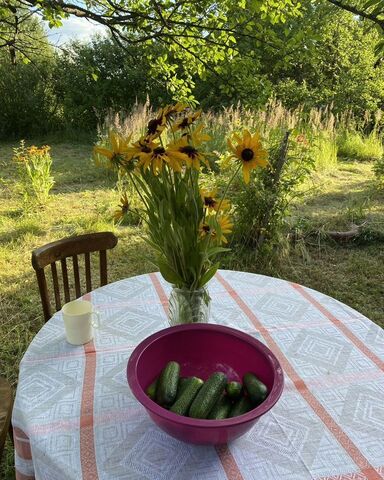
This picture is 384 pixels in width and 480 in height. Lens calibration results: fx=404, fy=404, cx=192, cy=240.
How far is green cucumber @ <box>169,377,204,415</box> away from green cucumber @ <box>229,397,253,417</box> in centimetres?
8

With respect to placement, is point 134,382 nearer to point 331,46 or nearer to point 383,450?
point 383,450

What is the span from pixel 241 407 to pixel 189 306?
31cm

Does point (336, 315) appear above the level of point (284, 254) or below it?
above

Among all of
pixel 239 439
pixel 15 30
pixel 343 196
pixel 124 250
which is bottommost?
pixel 124 250

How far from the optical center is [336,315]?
4.23 ft

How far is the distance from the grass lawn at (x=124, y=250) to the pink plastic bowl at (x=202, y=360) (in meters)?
1.05

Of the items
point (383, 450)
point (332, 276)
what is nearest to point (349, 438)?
point (383, 450)

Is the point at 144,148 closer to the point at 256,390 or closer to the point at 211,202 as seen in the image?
the point at 211,202

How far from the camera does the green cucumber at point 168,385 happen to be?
0.83m

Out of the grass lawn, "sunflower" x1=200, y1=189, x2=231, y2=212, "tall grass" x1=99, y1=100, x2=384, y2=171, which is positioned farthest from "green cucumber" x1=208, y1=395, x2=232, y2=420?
"tall grass" x1=99, y1=100, x2=384, y2=171

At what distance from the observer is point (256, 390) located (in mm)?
820

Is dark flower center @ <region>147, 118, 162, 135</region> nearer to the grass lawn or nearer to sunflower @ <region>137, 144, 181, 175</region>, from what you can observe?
sunflower @ <region>137, 144, 181, 175</region>

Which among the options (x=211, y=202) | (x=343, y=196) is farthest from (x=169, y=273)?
(x=343, y=196)

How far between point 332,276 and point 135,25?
2157mm
